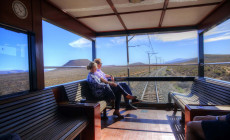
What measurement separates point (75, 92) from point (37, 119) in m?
1.08

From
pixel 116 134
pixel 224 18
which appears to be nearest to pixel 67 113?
pixel 116 134

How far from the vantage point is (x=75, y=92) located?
2.75 meters

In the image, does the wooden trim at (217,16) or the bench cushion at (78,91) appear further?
the bench cushion at (78,91)

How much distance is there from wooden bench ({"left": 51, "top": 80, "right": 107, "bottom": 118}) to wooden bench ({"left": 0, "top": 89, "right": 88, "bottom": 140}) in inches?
14.8

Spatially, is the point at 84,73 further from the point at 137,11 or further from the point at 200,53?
the point at 200,53

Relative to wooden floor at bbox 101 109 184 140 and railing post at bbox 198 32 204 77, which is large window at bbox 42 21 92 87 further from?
railing post at bbox 198 32 204 77

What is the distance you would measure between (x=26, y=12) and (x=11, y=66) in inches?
29.4

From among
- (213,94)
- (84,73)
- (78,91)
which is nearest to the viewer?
(213,94)

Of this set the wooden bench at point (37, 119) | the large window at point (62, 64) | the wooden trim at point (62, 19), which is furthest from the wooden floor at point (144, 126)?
the wooden trim at point (62, 19)

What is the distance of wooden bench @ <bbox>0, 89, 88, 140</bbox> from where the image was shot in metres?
1.40

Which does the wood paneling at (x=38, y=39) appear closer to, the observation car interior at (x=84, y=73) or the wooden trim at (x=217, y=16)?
the observation car interior at (x=84, y=73)

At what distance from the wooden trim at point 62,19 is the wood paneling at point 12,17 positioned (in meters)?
0.33

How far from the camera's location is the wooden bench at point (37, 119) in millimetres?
1397

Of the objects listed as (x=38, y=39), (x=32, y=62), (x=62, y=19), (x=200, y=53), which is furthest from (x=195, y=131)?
(x=200, y=53)
